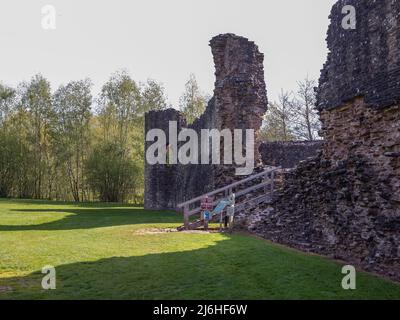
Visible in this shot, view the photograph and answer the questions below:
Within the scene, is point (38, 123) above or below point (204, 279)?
above

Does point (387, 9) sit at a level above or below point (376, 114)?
above

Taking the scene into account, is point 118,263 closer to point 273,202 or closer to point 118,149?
point 273,202

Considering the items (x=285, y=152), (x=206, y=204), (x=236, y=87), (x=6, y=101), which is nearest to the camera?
(x=206, y=204)

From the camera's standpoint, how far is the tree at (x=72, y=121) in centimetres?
4816

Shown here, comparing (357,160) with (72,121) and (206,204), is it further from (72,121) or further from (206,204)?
(72,121)

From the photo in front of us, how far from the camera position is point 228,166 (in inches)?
740

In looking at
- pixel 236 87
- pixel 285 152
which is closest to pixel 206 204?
pixel 236 87

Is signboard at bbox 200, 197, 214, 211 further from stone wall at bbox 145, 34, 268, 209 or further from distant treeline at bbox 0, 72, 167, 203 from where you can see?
distant treeline at bbox 0, 72, 167, 203

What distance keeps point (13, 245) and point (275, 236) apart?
663 cm

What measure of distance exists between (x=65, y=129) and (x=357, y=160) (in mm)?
42381

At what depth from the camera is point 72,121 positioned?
48.6 metres

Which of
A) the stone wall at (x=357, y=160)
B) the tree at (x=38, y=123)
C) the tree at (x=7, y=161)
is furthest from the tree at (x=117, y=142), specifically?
the stone wall at (x=357, y=160)
